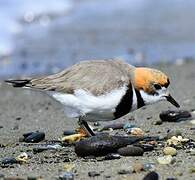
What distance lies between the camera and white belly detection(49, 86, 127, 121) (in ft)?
17.0

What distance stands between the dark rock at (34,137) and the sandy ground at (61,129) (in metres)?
0.08

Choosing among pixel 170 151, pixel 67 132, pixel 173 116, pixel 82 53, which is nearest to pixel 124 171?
pixel 170 151

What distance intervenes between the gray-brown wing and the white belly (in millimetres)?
37

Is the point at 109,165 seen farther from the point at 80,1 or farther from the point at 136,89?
the point at 80,1

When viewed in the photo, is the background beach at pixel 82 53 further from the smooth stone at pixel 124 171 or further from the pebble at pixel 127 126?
the pebble at pixel 127 126

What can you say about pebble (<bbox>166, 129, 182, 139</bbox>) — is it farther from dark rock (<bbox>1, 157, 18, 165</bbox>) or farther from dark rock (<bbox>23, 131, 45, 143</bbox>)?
dark rock (<bbox>1, 157, 18, 165</bbox>)

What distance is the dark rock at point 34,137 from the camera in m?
5.70

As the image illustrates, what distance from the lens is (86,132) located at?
5.62 meters

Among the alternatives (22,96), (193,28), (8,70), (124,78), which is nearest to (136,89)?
(124,78)

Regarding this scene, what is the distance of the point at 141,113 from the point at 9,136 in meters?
1.46

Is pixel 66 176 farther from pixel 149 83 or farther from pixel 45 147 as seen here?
pixel 149 83

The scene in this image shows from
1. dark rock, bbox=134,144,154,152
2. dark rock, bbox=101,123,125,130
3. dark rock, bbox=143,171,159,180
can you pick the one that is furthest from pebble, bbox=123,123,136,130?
dark rock, bbox=143,171,159,180

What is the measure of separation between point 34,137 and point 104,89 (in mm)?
867

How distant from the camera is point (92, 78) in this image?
5.27 metres
